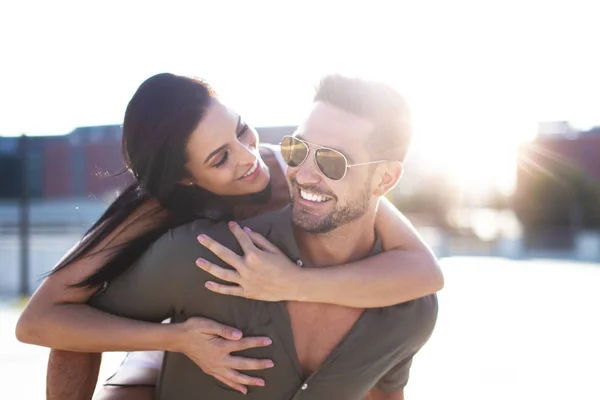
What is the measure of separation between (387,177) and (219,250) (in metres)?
0.75

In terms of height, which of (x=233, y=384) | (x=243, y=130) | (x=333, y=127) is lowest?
(x=233, y=384)

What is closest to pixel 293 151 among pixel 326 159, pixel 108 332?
pixel 326 159

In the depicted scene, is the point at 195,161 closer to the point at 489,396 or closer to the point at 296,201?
the point at 296,201

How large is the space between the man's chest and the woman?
0.34 feet

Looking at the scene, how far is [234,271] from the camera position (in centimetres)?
211

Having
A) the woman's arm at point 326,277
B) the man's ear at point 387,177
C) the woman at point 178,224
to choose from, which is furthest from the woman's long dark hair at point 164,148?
the man's ear at point 387,177

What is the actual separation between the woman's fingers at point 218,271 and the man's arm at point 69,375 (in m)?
0.62

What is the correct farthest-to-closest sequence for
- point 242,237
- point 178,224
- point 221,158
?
point 221,158
point 178,224
point 242,237

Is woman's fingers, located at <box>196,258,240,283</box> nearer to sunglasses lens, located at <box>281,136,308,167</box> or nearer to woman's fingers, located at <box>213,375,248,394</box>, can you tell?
woman's fingers, located at <box>213,375,248,394</box>

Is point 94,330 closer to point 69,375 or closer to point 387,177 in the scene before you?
point 69,375

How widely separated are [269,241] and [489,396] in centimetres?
397

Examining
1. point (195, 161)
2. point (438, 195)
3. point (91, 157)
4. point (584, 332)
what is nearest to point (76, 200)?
point (91, 157)

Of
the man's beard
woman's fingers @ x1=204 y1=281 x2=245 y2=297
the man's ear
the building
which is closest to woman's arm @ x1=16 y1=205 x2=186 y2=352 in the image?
woman's fingers @ x1=204 y1=281 x2=245 y2=297

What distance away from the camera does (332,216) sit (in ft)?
7.68
